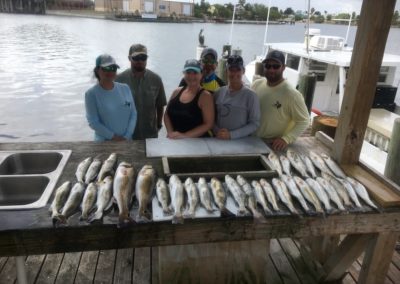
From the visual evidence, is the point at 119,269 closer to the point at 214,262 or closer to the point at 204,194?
the point at 214,262

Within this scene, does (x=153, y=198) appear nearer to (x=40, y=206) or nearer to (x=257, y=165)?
(x=40, y=206)

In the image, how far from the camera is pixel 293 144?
11.0 ft

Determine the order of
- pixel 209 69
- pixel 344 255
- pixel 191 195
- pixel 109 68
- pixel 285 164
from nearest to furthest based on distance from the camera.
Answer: pixel 191 195, pixel 285 164, pixel 344 255, pixel 109 68, pixel 209 69

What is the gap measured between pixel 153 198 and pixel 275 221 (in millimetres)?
817

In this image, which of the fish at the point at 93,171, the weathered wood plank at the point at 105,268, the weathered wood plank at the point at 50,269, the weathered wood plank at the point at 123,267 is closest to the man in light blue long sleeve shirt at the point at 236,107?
the fish at the point at 93,171

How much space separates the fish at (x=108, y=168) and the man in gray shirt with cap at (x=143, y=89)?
1.53 meters

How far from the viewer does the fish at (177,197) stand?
1980 mm

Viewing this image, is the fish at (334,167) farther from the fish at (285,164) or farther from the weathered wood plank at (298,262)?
the weathered wood plank at (298,262)

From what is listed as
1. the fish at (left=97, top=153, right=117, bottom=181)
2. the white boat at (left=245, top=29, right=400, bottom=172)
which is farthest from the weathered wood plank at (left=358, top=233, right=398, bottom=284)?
the white boat at (left=245, top=29, right=400, bottom=172)

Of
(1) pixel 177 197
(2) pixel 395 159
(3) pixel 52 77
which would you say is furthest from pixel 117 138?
(3) pixel 52 77

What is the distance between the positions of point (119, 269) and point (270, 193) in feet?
5.83

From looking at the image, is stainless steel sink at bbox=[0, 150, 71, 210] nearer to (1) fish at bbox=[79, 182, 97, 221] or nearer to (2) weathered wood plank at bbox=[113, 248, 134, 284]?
(1) fish at bbox=[79, 182, 97, 221]

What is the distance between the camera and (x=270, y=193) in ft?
7.32

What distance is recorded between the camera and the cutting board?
9.36 feet
